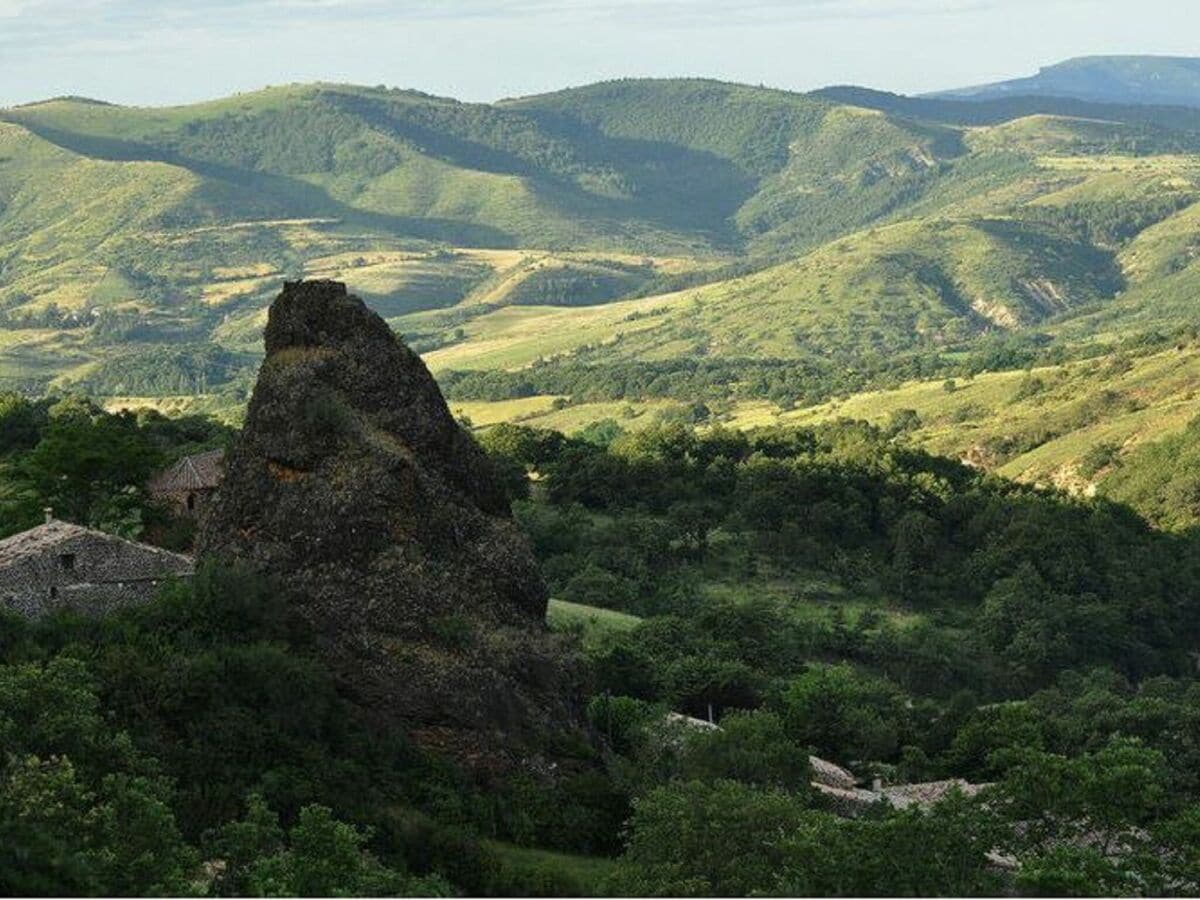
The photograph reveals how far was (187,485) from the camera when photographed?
207 ft

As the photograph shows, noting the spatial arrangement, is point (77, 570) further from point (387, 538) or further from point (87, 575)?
point (387, 538)

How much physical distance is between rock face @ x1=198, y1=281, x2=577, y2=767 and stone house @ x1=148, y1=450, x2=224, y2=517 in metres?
14.3

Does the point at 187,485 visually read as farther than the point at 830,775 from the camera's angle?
Yes

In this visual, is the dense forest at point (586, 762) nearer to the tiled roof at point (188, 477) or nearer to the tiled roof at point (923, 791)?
the tiled roof at point (188, 477)

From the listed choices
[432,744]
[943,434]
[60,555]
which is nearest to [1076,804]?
[432,744]

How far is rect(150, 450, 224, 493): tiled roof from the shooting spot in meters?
62.9

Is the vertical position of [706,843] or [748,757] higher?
[706,843]

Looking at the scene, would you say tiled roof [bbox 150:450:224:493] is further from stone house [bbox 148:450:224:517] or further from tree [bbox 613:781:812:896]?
tree [bbox 613:781:812:896]

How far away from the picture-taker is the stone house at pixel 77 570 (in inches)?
1762

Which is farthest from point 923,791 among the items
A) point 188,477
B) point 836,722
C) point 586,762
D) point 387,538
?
point 188,477

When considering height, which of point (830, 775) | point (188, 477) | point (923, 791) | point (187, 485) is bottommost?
point (923, 791)

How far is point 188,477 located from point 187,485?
1.55ft

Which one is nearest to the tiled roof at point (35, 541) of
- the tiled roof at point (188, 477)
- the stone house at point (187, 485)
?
the stone house at point (187, 485)

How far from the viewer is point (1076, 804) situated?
43.2 m
